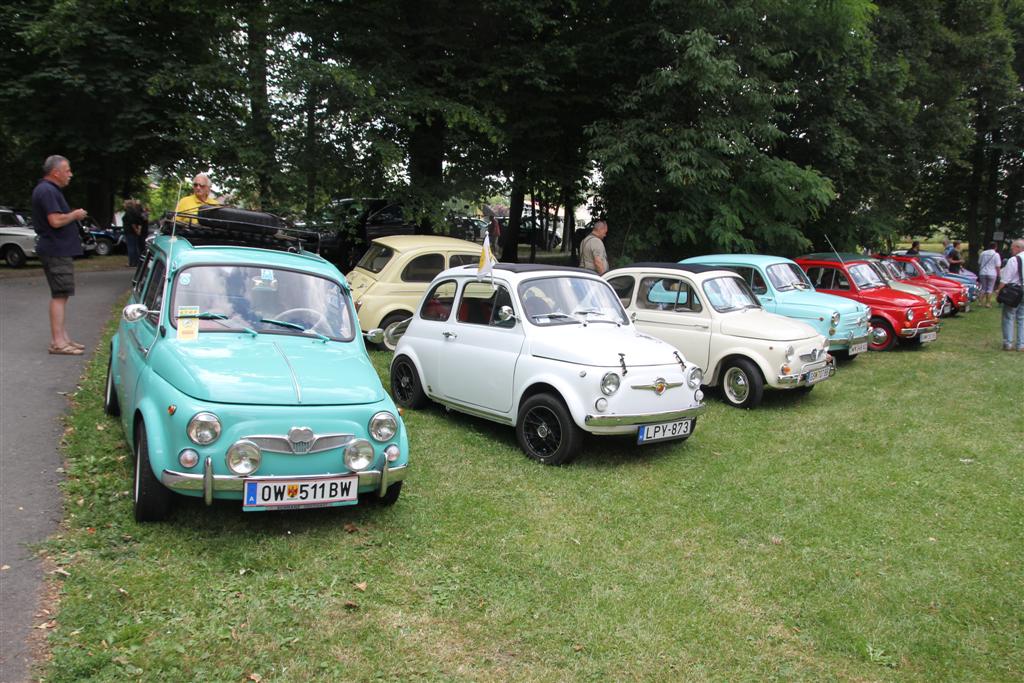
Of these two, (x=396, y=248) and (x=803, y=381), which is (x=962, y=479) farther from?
(x=396, y=248)

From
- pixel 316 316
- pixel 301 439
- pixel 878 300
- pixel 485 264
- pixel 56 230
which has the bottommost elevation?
pixel 301 439

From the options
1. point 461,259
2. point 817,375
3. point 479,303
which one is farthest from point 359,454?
point 461,259

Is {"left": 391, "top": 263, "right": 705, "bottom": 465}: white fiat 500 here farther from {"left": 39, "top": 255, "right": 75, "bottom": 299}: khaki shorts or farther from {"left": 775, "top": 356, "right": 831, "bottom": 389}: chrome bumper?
{"left": 39, "top": 255, "right": 75, "bottom": 299}: khaki shorts

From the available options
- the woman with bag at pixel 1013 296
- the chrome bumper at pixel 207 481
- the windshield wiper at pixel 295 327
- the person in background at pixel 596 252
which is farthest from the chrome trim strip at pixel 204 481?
the woman with bag at pixel 1013 296

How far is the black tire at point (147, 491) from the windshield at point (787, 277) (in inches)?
395

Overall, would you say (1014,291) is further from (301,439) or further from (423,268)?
(301,439)

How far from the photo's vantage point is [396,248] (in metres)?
11.9

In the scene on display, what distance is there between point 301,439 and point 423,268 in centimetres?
743

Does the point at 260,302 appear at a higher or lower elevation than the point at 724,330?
higher

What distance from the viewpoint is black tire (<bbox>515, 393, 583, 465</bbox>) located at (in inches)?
265

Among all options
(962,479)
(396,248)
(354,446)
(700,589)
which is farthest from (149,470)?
(396,248)

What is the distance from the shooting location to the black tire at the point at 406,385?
8398 mm

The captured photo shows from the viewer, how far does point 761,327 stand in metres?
9.53

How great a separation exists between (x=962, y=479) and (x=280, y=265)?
6.36 m
